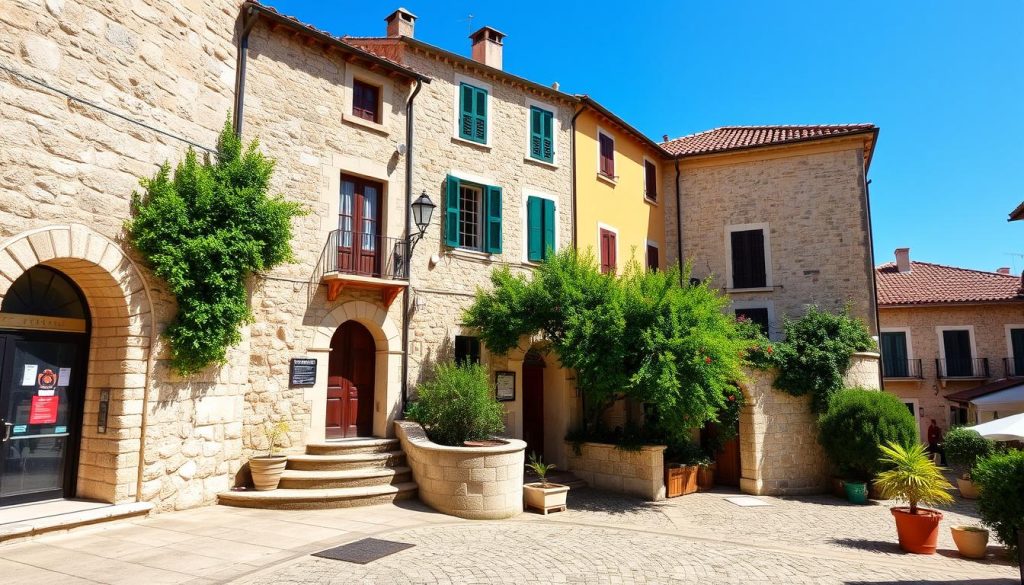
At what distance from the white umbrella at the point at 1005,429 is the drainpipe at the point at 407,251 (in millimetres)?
9258

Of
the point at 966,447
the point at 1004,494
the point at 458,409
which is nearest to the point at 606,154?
the point at 458,409

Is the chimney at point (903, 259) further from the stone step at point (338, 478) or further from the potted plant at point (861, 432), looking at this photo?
the stone step at point (338, 478)

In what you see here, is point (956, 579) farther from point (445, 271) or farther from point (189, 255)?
point (189, 255)

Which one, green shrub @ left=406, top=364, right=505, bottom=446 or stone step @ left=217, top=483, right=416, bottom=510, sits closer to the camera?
stone step @ left=217, top=483, right=416, bottom=510

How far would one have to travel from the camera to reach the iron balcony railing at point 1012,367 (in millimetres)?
21812

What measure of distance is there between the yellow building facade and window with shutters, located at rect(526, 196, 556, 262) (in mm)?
882

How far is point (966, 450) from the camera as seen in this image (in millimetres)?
14117

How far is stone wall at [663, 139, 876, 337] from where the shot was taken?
1653 cm

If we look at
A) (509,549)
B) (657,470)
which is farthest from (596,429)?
(509,549)

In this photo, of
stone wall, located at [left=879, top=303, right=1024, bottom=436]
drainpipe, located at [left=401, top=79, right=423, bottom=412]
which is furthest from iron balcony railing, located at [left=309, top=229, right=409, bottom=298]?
stone wall, located at [left=879, top=303, right=1024, bottom=436]

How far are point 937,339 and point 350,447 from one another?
22101 millimetres

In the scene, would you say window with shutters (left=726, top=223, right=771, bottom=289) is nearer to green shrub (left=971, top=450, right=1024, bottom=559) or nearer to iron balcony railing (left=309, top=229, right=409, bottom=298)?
green shrub (left=971, top=450, right=1024, bottom=559)

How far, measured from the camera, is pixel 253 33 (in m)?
10.5

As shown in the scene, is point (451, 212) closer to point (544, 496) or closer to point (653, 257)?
point (544, 496)
